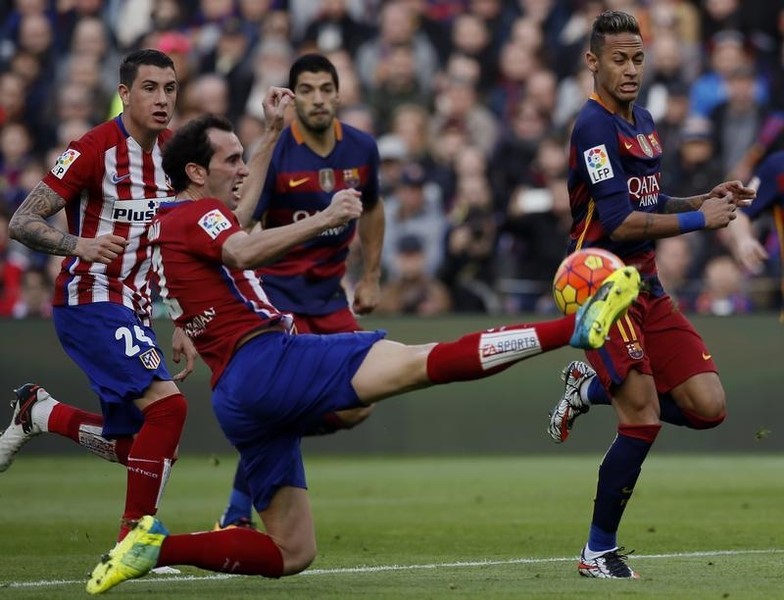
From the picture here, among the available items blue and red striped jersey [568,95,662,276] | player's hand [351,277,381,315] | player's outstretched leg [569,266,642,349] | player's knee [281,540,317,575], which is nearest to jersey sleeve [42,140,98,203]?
player's knee [281,540,317,575]

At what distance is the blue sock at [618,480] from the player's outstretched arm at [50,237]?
8.97ft

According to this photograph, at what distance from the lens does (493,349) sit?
6816mm

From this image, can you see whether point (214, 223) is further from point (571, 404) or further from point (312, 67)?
point (312, 67)

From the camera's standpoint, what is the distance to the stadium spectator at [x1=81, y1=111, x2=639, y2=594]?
271 inches

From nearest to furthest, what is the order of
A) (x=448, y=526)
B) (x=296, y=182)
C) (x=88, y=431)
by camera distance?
(x=88, y=431) < (x=296, y=182) < (x=448, y=526)

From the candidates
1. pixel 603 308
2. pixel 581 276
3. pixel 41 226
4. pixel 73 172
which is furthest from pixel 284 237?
pixel 73 172

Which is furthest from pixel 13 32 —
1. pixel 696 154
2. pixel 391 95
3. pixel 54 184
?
pixel 54 184

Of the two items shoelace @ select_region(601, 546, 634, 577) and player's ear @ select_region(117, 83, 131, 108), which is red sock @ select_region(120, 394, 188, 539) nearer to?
player's ear @ select_region(117, 83, 131, 108)

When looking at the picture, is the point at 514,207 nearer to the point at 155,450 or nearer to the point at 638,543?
the point at 638,543

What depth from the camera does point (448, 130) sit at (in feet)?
59.3

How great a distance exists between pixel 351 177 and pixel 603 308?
4335 millimetres

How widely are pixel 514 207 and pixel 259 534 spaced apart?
32.3 ft

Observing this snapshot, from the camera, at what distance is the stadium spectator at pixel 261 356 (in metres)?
6.88

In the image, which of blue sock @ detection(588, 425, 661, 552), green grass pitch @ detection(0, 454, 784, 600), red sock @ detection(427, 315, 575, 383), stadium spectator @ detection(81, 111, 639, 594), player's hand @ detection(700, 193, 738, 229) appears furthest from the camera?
blue sock @ detection(588, 425, 661, 552)
